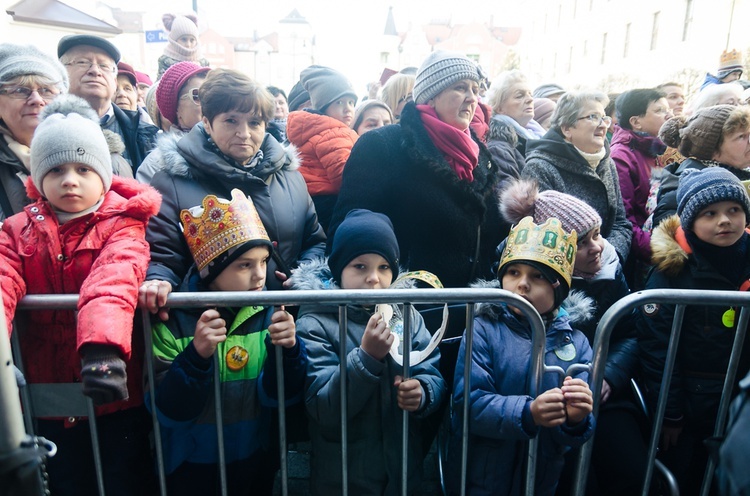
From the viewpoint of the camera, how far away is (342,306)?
2109 mm

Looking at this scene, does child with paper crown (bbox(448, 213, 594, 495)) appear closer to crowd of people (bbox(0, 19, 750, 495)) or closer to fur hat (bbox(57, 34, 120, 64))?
crowd of people (bbox(0, 19, 750, 495))

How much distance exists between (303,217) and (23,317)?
1398mm

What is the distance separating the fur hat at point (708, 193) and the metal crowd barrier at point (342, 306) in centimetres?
134

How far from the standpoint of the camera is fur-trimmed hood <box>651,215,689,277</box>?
9.13ft

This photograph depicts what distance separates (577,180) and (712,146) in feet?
3.28

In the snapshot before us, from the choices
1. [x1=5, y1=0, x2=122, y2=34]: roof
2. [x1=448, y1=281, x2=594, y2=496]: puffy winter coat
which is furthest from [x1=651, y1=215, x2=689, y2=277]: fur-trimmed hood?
[x1=5, y1=0, x2=122, y2=34]: roof

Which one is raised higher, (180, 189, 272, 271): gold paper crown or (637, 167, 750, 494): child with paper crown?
(180, 189, 272, 271): gold paper crown

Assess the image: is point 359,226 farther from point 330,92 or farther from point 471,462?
point 330,92

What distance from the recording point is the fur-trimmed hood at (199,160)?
262 centimetres

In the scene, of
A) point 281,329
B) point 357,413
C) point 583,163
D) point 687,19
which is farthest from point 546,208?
point 687,19

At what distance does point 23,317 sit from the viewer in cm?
214

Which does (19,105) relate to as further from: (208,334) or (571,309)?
(571,309)

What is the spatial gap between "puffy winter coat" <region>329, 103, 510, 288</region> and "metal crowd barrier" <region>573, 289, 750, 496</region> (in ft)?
3.23

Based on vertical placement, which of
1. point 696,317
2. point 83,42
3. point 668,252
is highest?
point 83,42
